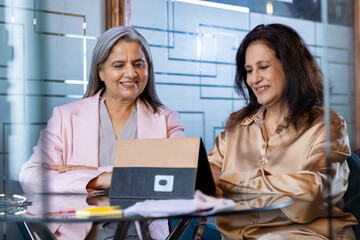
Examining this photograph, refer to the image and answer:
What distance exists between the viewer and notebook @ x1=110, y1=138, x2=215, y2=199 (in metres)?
1.44

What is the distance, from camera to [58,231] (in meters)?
2.01

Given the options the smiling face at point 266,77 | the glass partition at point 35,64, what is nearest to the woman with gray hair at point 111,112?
the glass partition at point 35,64

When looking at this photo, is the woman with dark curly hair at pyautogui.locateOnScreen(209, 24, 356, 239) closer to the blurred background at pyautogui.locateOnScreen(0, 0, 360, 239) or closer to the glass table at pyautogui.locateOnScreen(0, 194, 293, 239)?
the glass table at pyautogui.locateOnScreen(0, 194, 293, 239)

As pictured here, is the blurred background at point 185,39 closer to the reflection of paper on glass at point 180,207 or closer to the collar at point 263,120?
the collar at point 263,120

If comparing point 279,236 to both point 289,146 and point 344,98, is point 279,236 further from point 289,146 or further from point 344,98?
point 344,98

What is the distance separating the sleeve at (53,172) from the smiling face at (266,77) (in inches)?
29.9

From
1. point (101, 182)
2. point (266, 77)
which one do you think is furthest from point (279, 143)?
point (101, 182)

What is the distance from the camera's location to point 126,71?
7.47 ft

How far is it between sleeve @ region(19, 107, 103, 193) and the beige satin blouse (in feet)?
1.81

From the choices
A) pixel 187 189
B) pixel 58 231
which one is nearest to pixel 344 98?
pixel 187 189

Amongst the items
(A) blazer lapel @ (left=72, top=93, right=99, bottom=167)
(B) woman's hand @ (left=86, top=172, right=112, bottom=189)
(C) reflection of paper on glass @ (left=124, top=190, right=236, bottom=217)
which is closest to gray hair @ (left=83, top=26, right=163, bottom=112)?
(A) blazer lapel @ (left=72, top=93, right=99, bottom=167)

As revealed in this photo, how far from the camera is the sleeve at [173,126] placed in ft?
7.76

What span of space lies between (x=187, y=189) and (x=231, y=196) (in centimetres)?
21

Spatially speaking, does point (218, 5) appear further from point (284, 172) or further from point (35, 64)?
point (35, 64)
